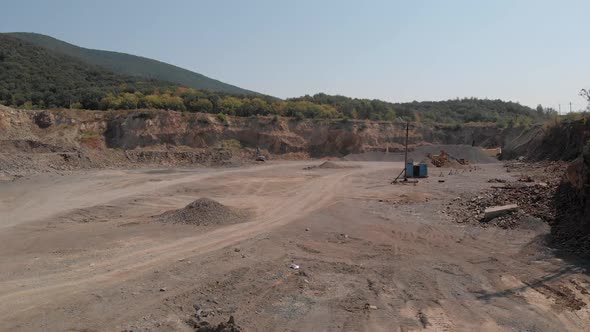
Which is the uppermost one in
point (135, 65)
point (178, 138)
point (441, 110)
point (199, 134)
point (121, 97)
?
point (135, 65)

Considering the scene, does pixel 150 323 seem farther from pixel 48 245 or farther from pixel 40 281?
pixel 48 245

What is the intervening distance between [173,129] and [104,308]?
113 ft

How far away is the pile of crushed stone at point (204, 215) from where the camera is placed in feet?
43.1

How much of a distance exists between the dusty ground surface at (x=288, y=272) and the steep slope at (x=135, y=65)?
86152mm

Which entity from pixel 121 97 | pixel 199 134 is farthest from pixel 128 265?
pixel 121 97

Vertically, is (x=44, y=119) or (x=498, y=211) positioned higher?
(x=44, y=119)

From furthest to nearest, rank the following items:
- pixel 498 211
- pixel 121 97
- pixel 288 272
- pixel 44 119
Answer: pixel 121 97 < pixel 44 119 < pixel 498 211 < pixel 288 272

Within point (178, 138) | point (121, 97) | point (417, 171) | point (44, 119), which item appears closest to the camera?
point (417, 171)

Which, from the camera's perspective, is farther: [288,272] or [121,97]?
[121,97]

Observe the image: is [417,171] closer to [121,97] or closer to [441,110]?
[121,97]

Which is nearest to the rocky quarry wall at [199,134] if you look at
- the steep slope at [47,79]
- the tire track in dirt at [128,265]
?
the steep slope at [47,79]

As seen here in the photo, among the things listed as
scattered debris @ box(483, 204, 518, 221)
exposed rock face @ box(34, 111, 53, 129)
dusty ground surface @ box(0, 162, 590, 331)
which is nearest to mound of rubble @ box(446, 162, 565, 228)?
scattered debris @ box(483, 204, 518, 221)

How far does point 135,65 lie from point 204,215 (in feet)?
346

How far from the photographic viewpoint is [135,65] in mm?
110312
